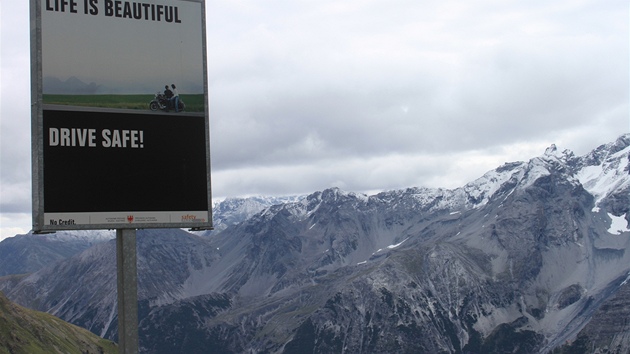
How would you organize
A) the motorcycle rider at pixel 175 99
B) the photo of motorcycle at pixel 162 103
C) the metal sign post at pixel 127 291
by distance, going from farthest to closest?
1. the motorcycle rider at pixel 175 99
2. the photo of motorcycle at pixel 162 103
3. the metal sign post at pixel 127 291

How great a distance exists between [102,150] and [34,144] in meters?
2.48

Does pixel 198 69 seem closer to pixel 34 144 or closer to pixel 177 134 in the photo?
pixel 177 134

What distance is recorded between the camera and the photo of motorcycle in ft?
114

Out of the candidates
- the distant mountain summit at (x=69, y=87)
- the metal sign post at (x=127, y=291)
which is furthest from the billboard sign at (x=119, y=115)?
the metal sign post at (x=127, y=291)

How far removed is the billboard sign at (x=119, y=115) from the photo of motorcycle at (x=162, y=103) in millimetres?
40

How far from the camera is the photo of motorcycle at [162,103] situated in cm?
3462

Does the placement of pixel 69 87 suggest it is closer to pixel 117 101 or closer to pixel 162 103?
pixel 117 101

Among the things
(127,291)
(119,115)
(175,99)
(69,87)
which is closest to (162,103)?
(175,99)

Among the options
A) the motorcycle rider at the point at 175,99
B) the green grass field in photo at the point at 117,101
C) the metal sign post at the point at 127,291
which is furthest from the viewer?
the motorcycle rider at the point at 175,99

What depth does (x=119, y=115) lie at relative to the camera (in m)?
33.8

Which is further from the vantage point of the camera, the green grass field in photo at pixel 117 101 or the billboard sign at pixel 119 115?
the green grass field in photo at pixel 117 101

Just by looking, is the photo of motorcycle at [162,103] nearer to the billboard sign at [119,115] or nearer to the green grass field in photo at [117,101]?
the billboard sign at [119,115]

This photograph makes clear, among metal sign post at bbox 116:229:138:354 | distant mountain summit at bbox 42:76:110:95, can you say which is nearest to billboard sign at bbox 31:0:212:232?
distant mountain summit at bbox 42:76:110:95

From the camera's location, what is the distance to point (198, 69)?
35312 millimetres
